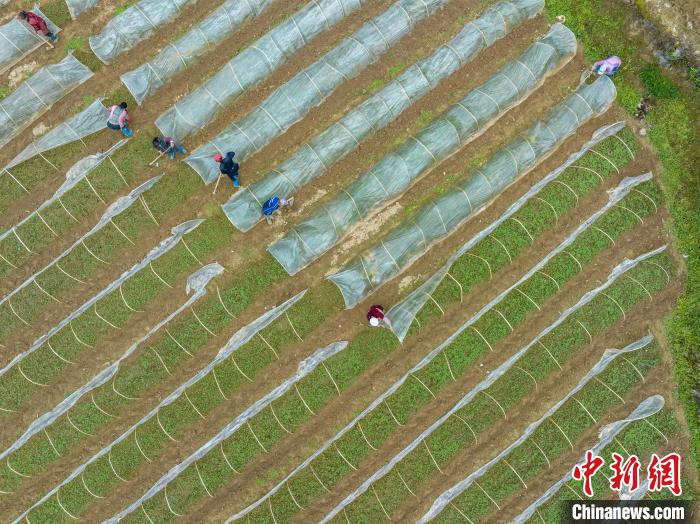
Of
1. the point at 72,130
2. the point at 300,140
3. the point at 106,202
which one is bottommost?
the point at 300,140

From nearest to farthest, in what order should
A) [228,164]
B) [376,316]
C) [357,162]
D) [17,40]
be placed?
[228,164]
[376,316]
[357,162]
[17,40]

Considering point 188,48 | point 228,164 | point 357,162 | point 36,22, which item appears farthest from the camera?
point 188,48

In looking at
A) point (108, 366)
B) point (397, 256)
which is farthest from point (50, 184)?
point (397, 256)

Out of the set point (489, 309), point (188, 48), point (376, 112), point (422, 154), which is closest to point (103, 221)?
point (188, 48)

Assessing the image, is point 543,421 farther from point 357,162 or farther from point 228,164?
point 228,164

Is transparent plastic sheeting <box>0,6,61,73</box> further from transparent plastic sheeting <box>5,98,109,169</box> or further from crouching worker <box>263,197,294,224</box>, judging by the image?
crouching worker <box>263,197,294,224</box>

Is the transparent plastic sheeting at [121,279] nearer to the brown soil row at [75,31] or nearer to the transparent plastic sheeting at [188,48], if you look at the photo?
the transparent plastic sheeting at [188,48]

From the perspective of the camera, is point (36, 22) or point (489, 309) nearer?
point (489, 309)
